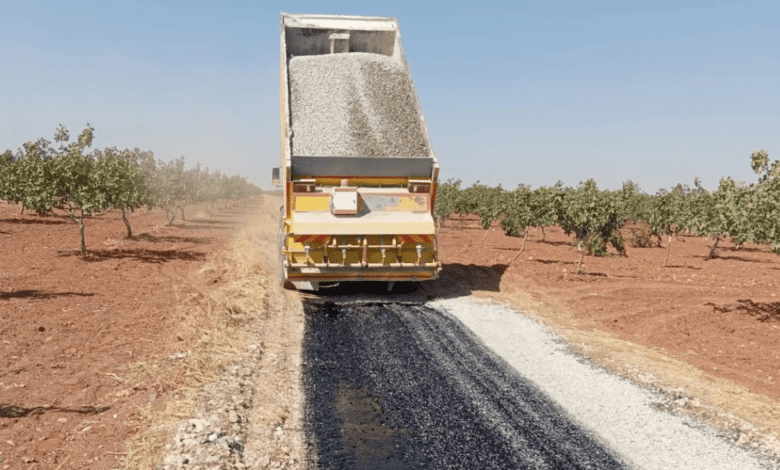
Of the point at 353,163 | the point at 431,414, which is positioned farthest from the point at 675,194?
the point at 431,414

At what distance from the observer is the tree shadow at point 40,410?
23.1ft

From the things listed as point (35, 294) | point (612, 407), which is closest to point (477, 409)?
point (612, 407)

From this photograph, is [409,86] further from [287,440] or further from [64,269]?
[64,269]

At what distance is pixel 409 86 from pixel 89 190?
13907 millimetres

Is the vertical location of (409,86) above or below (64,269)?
above

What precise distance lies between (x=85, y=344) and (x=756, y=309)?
17258 mm

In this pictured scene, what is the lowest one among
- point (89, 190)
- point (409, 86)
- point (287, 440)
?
point (287, 440)

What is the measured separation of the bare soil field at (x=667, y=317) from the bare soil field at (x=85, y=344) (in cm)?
775

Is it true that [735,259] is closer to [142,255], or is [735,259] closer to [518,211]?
[518,211]

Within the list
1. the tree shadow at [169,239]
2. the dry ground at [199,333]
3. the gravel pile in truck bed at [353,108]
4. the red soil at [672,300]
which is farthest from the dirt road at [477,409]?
the tree shadow at [169,239]

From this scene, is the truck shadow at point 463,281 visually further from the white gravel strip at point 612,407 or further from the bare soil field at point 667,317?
the white gravel strip at point 612,407

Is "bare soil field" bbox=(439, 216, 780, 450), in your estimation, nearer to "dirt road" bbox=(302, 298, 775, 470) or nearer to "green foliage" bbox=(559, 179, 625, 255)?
"dirt road" bbox=(302, 298, 775, 470)

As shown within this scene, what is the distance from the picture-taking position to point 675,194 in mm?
33844

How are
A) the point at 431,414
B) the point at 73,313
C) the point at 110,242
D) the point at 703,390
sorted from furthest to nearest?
the point at 110,242
the point at 73,313
the point at 703,390
the point at 431,414
